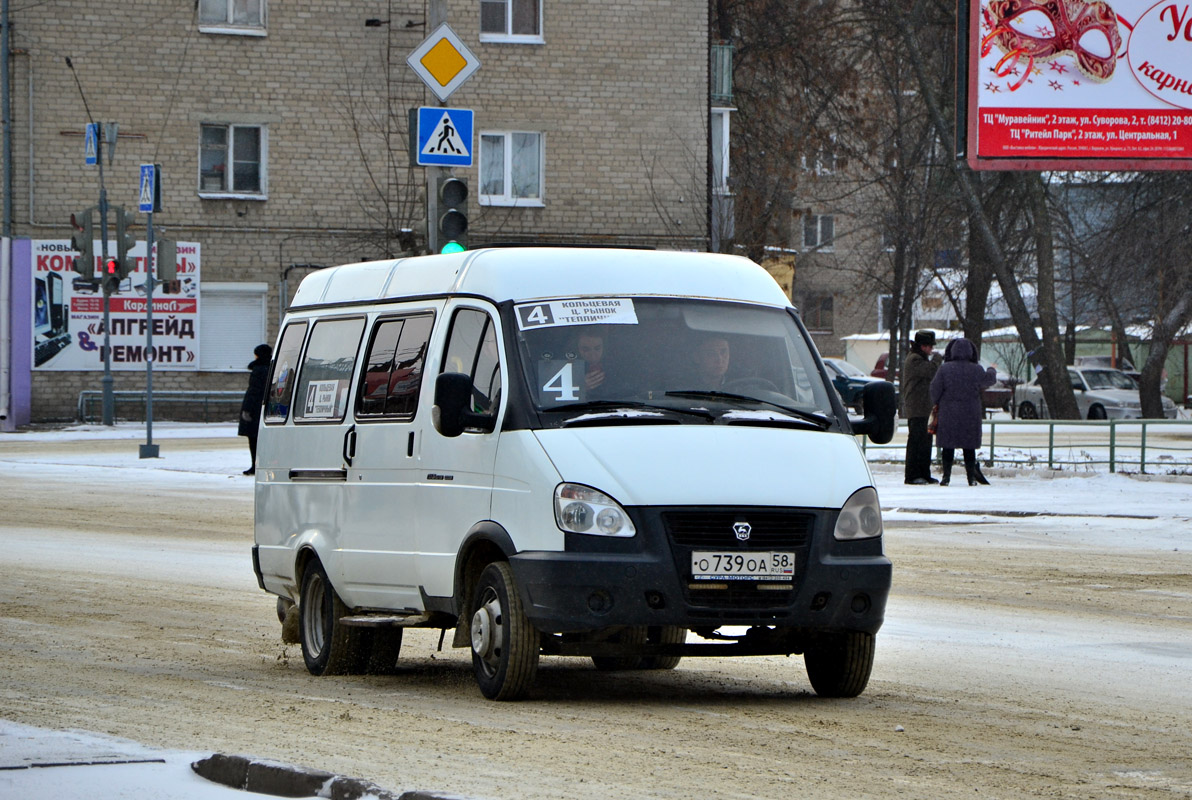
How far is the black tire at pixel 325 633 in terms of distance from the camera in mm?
9734

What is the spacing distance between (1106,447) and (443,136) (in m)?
11.8

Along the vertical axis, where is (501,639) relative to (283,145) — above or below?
below

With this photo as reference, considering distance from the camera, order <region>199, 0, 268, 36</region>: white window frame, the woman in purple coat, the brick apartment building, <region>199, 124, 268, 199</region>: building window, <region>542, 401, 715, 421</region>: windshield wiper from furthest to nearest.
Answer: <region>199, 124, 268, 199</region>: building window → <region>199, 0, 268, 36</region>: white window frame → the brick apartment building → the woman in purple coat → <region>542, 401, 715, 421</region>: windshield wiper

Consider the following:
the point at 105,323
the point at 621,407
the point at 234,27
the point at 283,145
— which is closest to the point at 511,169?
the point at 283,145

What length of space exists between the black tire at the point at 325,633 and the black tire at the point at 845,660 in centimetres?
247

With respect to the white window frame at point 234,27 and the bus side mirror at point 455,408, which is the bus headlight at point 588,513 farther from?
the white window frame at point 234,27

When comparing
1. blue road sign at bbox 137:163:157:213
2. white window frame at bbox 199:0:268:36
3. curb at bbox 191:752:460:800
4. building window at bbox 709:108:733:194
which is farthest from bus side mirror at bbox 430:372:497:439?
building window at bbox 709:108:733:194

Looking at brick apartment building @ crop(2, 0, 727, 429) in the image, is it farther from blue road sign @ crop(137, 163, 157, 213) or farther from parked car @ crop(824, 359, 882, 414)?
blue road sign @ crop(137, 163, 157, 213)

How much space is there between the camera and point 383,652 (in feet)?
32.4

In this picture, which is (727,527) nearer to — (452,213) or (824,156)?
(452,213)

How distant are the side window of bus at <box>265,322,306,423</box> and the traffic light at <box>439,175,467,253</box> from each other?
4056 mm

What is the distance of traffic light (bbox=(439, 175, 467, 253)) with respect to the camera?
15.0 metres

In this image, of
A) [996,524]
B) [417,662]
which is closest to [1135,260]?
[996,524]

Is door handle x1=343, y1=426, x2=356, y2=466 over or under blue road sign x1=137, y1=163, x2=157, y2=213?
under
